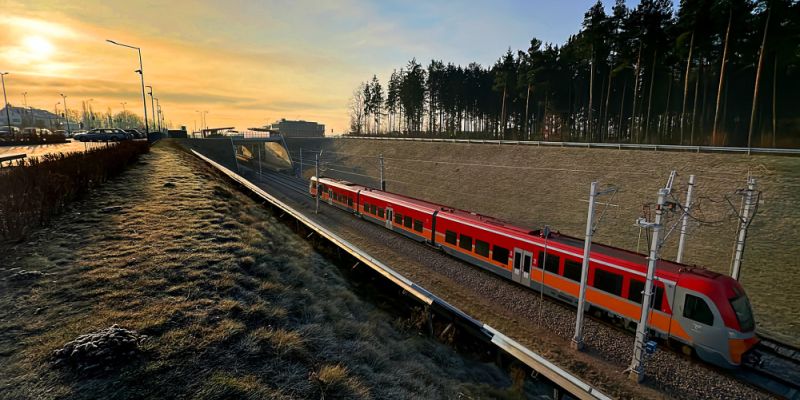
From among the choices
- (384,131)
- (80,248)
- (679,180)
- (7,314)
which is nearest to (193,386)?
(7,314)

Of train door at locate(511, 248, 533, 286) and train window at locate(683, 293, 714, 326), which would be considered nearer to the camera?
train window at locate(683, 293, 714, 326)

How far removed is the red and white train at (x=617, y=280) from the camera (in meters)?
10.3

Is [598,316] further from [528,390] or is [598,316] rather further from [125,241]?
[125,241]

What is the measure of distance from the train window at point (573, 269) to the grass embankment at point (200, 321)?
5559 mm

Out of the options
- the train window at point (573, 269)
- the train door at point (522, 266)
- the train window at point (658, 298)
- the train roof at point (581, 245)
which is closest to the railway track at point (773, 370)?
the train window at point (658, 298)

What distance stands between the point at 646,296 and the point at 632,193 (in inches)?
725

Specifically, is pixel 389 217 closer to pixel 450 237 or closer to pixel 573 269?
pixel 450 237

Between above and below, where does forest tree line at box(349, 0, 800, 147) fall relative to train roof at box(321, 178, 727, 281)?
above

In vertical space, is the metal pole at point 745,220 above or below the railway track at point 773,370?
above

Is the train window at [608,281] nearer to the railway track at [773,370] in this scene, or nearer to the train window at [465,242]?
the railway track at [773,370]

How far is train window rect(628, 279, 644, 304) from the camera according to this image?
461 inches

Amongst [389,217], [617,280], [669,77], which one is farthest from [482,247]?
[669,77]

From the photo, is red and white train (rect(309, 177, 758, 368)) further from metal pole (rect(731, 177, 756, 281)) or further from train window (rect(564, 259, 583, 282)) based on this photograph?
metal pole (rect(731, 177, 756, 281))

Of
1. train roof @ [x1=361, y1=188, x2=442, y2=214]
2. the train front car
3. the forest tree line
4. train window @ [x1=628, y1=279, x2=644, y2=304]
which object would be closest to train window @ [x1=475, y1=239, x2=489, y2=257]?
train roof @ [x1=361, y1=188, x2=442, y2=214]
